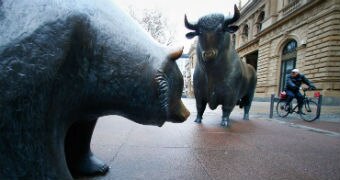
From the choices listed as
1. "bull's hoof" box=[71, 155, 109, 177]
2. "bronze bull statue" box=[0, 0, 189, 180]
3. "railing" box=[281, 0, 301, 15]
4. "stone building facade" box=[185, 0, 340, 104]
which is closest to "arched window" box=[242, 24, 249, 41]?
"stone building facade" box=[185, 0, 340, 104]

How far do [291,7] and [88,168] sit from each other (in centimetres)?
2656

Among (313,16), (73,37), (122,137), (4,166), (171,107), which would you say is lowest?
(122,137)

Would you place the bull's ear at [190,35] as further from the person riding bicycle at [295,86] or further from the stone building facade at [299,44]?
the stone building facade at [299,44]

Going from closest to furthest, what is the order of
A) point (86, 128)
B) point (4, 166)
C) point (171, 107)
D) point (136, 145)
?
point (4, 166), point (171, 107), point (86, 128), point (136, 145)

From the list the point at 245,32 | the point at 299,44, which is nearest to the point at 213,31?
the point at 299,44

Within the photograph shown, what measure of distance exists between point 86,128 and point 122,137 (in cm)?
165

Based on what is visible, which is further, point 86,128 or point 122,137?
point 122,137

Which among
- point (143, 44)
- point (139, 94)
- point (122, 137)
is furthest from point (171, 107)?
point (122, 137)

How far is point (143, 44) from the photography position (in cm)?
120

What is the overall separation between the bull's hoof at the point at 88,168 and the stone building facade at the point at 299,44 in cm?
1491

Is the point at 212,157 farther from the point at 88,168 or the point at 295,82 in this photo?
the point at 295,82

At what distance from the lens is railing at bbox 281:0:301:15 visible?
72.6 feet

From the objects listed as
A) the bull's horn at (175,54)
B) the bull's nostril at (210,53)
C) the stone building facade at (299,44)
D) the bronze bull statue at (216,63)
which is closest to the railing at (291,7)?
the stone building facade at (299,44)

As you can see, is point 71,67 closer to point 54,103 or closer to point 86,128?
point 54,103
